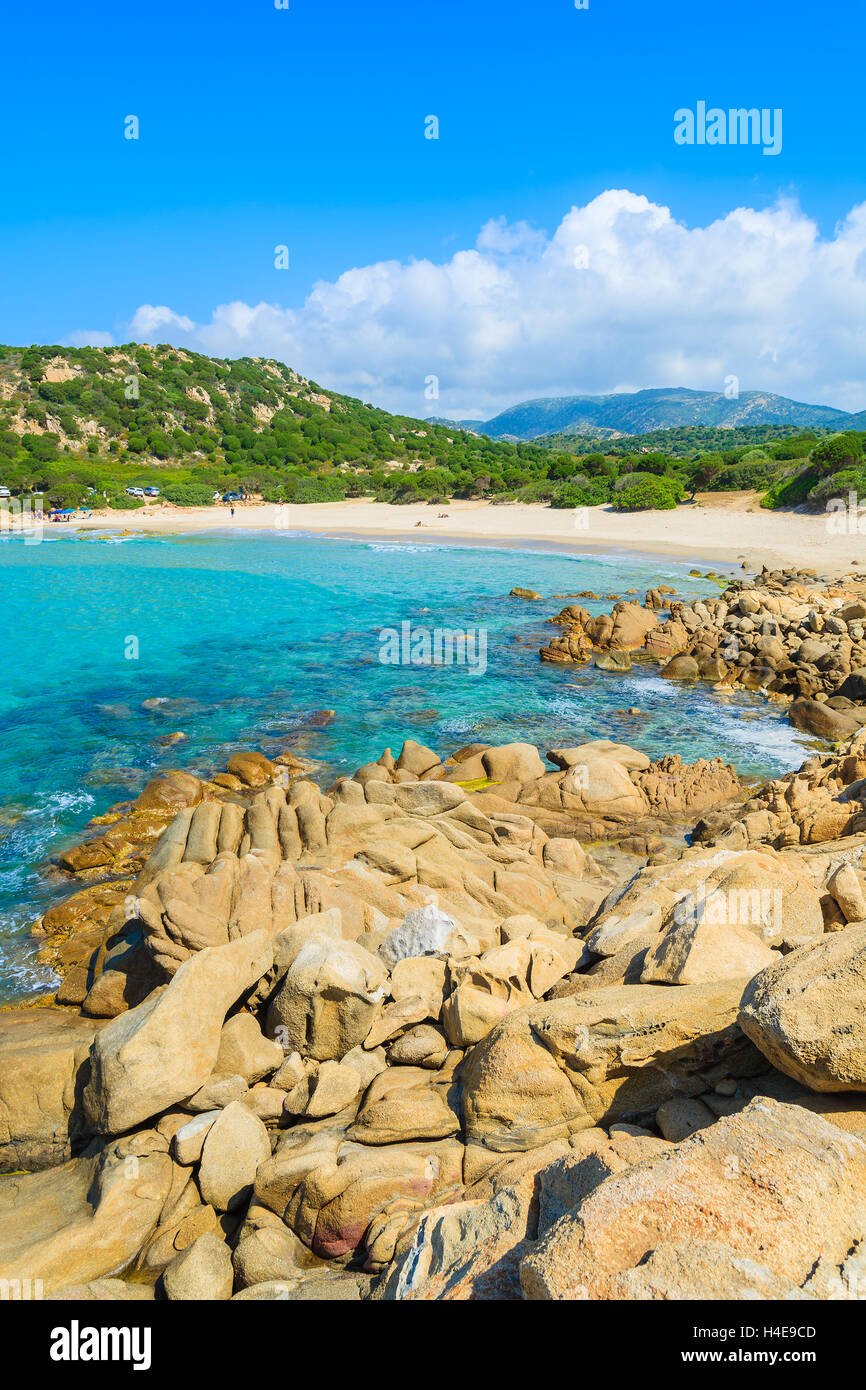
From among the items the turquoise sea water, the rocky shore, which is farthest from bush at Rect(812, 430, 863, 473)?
the rocky shore

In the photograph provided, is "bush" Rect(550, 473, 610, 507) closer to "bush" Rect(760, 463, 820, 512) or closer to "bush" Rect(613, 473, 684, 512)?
"bush" Rect(613, 473, 684, 512)

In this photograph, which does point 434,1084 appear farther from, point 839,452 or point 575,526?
point 575,526

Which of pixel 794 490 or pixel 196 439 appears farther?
pixel 196 439

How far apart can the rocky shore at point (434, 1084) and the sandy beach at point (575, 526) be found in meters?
34.8

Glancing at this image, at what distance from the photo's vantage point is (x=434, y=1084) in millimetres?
5441

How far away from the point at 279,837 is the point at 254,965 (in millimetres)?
3181

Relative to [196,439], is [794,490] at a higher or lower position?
lower

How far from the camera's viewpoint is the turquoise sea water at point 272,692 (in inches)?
600

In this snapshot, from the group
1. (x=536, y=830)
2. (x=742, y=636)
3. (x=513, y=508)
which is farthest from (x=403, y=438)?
(x=536, y=830)
